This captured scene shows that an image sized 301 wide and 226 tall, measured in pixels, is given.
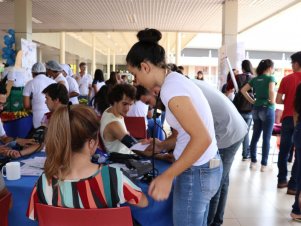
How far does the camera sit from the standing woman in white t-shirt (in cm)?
111

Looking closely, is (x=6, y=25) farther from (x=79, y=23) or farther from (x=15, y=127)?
(x=15, y=127)

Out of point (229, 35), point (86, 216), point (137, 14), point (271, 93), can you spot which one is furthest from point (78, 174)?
point (137, 14)

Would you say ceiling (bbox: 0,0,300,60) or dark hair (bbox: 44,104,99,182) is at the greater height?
ceiling (bbox: 0,0,300,60)

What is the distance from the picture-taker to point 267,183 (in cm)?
368

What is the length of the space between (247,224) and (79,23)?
7733 mm

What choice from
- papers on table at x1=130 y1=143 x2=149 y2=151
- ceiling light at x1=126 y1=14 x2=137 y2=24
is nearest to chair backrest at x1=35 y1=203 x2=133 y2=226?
papers on table at x1=130 y1=143 x2=149 y2=151

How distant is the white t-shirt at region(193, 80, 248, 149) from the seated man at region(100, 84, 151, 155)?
579 mm

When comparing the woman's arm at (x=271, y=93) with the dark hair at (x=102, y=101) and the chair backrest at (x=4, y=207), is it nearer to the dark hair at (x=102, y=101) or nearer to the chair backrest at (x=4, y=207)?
the dark hair at (x=102, y=101)

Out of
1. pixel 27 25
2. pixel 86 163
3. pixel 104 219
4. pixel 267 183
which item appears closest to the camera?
pixel 104 219

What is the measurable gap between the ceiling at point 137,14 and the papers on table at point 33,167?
4.35 metres

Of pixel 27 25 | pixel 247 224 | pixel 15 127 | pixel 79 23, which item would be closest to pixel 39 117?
pixel 15 127

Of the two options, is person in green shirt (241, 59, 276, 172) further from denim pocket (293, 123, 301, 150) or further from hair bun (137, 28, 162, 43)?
hair bun (137, 28, 162, 43)

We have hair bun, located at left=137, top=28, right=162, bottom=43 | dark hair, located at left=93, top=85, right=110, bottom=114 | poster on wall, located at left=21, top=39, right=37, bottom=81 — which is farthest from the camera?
poster on wall, located at left=21, top=39, right=37, bottom=81

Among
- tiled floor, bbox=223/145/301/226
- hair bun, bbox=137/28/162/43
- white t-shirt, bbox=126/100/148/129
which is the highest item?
hair bun, bbox=137/28/162/43
